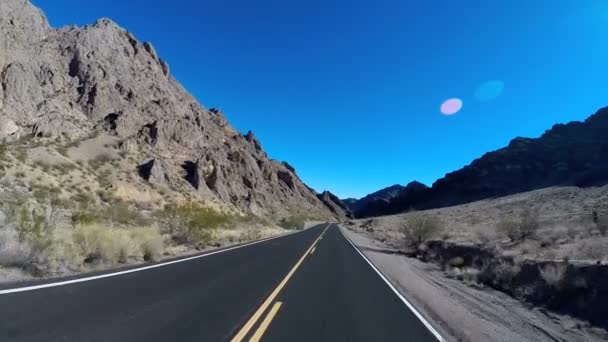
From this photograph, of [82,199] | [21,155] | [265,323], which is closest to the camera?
[265,323]

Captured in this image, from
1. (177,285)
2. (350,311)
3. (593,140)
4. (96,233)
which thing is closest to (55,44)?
(96,233)

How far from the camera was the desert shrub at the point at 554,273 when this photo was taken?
1118 centimetres

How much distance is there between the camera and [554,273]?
11.5 metres

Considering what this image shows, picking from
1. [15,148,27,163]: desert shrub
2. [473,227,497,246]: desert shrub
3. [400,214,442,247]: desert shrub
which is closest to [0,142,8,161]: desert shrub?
[15,148,27,163]: desert shrub

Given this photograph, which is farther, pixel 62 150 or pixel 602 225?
pixel 62 150

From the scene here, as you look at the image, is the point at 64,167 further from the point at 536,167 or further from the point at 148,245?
the point at 536,167

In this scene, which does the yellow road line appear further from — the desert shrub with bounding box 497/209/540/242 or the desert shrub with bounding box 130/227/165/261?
the desert shrub with bounding box 497/209/540/242

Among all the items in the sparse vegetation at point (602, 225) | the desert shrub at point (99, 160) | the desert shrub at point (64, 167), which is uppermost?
the desert shrub at point (99, 160)

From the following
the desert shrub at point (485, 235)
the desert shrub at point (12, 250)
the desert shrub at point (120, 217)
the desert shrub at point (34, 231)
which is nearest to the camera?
the desert shrub at point (12, 250)

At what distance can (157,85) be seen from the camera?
73.8 m

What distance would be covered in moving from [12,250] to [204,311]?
19.3 feet

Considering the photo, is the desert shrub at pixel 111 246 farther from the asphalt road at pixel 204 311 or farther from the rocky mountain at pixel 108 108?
the rocky mountain at pixel 108 108

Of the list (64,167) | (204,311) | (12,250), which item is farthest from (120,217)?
(204,311)

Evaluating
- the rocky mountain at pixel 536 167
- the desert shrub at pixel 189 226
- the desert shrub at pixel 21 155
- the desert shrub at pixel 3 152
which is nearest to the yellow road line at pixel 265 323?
the desert shrub at pixel 189 226
